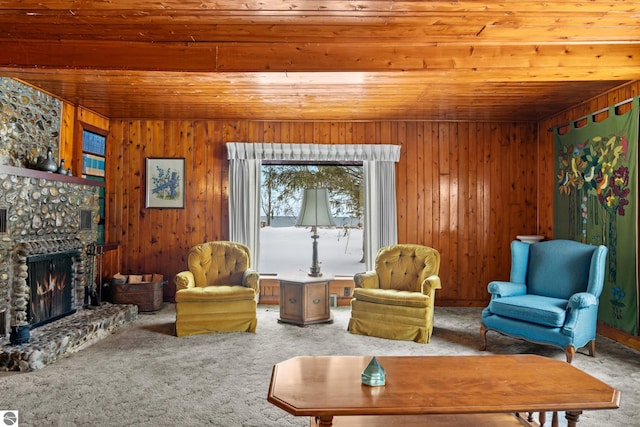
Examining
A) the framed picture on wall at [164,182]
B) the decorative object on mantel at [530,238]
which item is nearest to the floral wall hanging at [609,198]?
the decorative object on mantel at [530,238]

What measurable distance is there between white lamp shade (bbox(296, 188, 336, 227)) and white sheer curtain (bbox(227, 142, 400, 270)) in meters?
0.95

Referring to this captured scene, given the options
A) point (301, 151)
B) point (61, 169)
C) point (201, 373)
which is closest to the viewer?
point (201, 373)

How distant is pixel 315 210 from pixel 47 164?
8.73 feet

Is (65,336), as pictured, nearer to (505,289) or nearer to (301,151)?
(301,151)

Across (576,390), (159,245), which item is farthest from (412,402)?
(159,245)

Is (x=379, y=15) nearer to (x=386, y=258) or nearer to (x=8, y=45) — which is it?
(x=386, y=258)

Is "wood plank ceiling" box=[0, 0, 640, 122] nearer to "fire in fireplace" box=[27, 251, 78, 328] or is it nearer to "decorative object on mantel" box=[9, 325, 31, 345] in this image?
"fire in fireplace" box=[27, 251, 78, 328]

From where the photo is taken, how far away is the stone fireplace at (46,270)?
3.49 metres

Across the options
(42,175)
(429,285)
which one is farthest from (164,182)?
(429,285)

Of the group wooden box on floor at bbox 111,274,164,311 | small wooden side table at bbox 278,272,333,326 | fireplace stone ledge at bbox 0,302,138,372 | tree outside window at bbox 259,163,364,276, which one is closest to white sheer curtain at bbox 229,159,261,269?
tree outside window at bbox 259,163,364,276

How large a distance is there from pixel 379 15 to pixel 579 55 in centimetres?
174

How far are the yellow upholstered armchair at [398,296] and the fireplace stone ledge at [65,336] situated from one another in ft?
7.83

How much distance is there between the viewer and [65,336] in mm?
3557

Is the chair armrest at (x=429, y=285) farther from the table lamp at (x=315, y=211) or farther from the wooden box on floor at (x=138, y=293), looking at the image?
the wooden box on floor at (x=138, y=293)
